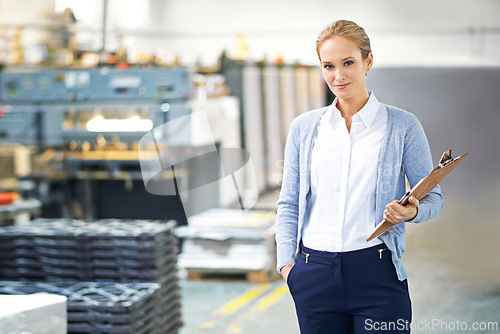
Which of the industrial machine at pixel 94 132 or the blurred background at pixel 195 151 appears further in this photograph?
the industrial machine at pixel 94 132

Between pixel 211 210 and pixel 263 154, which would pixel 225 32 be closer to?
pixel 263 154

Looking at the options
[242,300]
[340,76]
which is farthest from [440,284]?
[340,76]

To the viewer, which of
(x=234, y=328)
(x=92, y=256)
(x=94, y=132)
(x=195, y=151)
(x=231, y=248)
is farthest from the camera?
(x=94, y=132)

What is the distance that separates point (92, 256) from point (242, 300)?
1910 mm

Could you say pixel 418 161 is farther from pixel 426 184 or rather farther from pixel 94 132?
pixel 94 132

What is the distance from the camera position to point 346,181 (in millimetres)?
1679

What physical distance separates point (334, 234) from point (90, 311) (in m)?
1.64

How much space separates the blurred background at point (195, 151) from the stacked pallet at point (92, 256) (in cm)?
1

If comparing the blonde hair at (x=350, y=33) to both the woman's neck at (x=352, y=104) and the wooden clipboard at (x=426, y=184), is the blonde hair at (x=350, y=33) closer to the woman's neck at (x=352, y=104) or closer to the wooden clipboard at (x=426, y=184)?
the woman's neck at (x=352, y=104)

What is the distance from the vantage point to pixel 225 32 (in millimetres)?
8922

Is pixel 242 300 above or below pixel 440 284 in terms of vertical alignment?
below

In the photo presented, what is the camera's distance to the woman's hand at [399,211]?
5.07 ft

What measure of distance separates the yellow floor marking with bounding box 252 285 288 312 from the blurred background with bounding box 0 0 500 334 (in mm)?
25

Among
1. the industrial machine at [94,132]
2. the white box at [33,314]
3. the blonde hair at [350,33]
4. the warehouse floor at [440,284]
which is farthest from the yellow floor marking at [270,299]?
the blonde hair at [350,33]
